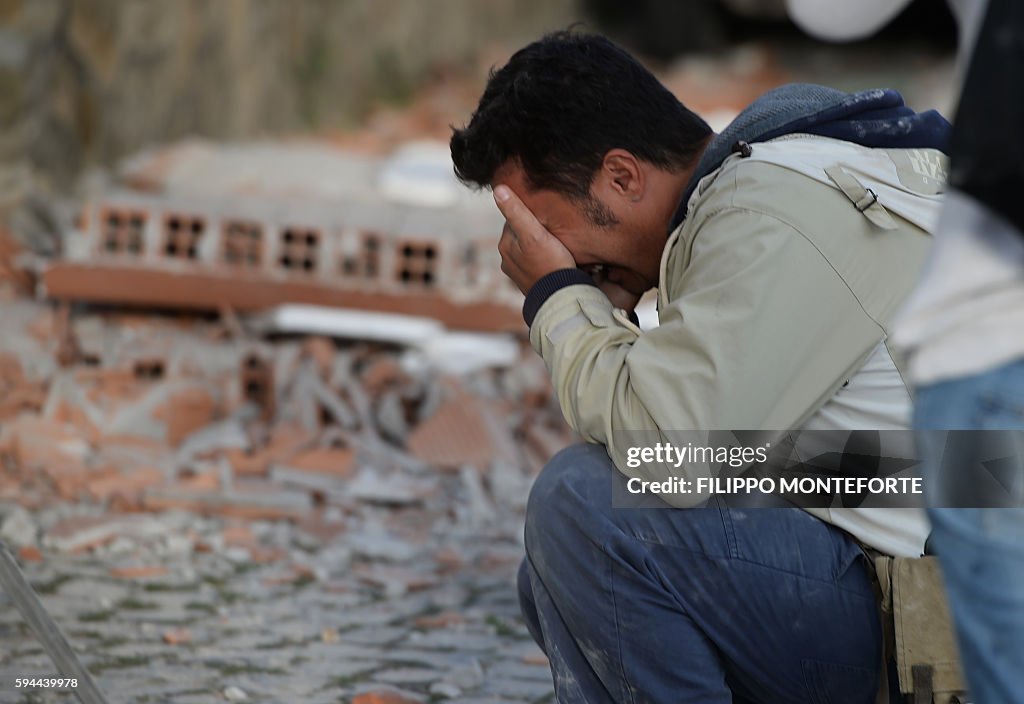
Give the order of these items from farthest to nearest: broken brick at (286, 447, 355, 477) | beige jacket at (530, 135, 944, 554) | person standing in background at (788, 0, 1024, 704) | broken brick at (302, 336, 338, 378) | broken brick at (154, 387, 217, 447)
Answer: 1. broken brick at (302, 336, 338, 378)
2. broken brick at (154, 387, 217, 447)
3. broken brick at (286, 447, 355, 477)
4. beige jacket at (530, 135, 944, 554)
5. person standing in background at (788, 0, 1024, 704)

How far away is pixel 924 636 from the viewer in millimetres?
2361

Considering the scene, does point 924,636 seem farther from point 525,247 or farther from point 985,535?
point 525,247

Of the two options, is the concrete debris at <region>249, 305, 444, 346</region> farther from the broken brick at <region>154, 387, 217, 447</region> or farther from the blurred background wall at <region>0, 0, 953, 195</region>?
the blurred background wall at <region>0, 0, 953, 195</region>

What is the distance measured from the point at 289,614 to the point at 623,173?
6.54 ft

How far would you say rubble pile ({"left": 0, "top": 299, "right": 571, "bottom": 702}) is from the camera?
366 centimetres

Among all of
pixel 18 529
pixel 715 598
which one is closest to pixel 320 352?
pixel 18 529

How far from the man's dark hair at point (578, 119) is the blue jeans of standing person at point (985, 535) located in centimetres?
120

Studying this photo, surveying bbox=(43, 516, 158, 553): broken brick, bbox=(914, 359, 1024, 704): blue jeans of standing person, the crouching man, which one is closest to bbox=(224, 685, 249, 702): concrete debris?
the crouching man

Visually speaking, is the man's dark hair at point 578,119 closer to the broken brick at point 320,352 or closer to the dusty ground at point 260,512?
the dusty ground at point 260,512

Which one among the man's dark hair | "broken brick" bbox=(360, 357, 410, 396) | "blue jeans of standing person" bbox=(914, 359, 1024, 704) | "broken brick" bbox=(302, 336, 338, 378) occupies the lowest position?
"broken brick" bbox=(360, 357, 410, 396)

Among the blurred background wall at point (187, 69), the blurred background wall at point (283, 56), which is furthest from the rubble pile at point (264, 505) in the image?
the blurred background wall at point (283, 56)

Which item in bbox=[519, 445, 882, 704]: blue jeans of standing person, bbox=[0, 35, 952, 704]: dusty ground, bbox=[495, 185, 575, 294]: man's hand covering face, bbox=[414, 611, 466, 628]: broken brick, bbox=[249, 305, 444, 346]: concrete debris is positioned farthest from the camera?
bbox=[249, 305, 444, 346]: concrete debris

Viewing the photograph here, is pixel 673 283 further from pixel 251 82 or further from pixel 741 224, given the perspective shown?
pixel 251 82

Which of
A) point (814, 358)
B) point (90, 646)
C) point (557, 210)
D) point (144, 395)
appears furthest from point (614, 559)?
point (144, 395)
